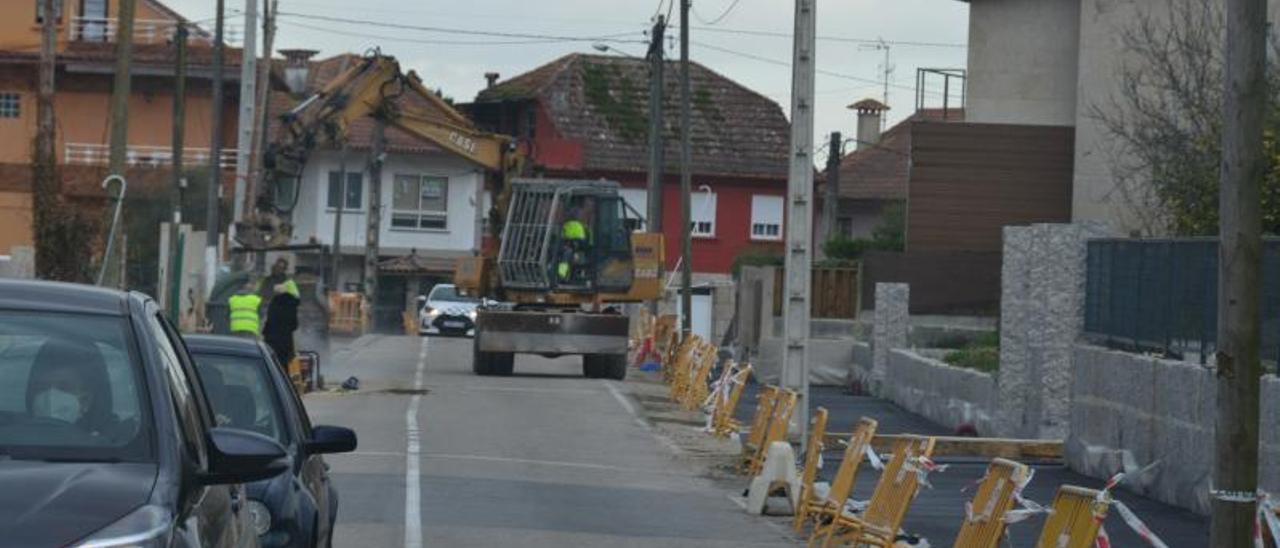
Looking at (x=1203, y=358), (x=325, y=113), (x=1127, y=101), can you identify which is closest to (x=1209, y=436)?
(x=1203, y=358)

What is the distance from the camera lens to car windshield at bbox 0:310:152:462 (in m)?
6.30

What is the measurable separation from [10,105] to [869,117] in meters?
30.7

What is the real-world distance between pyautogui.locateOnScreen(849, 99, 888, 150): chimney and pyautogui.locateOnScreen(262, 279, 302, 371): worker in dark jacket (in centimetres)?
4969

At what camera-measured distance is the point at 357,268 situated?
7319 cm

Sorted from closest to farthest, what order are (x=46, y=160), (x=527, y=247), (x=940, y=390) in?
(x=940, y=390) < (x=46, y=160) < (x=527, y=247)

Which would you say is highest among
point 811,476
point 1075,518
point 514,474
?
point 1075,518

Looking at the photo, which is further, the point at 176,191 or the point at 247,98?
the point at 247,98

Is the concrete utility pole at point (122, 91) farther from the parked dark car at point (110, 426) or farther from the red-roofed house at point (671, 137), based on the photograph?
the red-roofed house at point (671, 137)

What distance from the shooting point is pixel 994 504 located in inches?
457

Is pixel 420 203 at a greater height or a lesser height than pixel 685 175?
greater

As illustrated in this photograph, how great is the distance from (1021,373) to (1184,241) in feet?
16.6

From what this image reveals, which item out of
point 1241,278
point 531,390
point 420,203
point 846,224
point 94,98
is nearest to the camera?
point 1241,278

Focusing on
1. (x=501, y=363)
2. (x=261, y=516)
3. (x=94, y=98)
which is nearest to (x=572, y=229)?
(x=501, y=363)

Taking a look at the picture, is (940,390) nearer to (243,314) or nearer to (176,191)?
(243,314)
